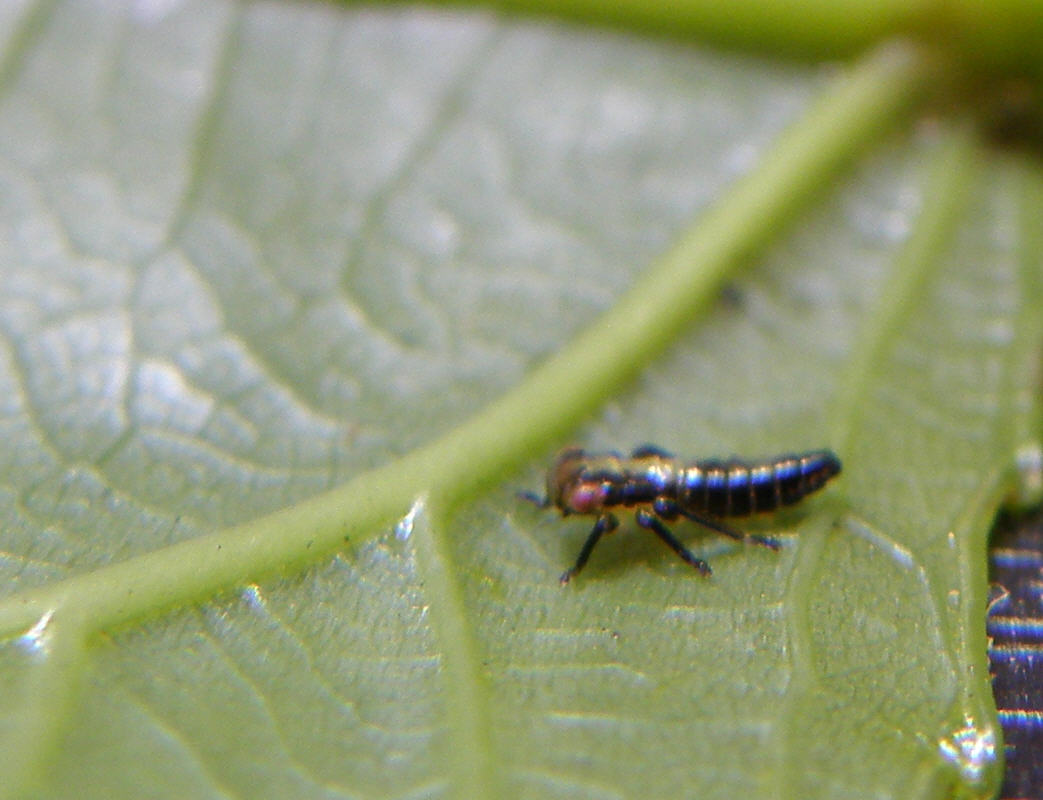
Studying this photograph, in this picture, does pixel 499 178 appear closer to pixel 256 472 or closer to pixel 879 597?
pixel 256 472

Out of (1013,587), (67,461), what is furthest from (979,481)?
(67,461)

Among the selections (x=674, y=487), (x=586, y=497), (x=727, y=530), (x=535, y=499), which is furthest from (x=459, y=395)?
(x=727, y=530)

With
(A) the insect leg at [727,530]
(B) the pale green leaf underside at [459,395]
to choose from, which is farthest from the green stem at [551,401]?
(A) the insect leg at [727,530]

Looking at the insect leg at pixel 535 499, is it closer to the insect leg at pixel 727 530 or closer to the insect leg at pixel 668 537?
the insect leg at pixel 668 537

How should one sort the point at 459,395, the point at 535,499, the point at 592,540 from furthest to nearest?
the point at 459,395 < the point at 535,499 < the point at 592,540

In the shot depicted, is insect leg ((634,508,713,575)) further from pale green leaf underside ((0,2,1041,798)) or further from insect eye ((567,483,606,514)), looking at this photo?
insect eye ((567,483,606,514))

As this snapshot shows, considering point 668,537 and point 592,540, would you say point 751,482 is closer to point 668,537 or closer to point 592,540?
point 668,537
